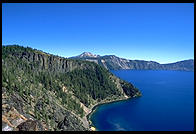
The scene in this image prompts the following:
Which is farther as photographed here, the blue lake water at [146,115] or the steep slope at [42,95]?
the blue lake water at [146,115]

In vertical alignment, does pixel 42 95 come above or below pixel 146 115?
above

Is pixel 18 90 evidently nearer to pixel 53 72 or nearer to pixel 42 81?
pixel 42 81

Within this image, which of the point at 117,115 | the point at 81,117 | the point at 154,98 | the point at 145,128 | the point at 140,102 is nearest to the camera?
the point at 145,128

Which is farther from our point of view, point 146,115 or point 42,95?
point 146,115

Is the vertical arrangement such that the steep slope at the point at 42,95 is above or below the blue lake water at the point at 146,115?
above

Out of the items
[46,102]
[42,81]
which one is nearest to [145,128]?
[46,102]

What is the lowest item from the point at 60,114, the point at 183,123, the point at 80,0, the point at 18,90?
the point at 183,123

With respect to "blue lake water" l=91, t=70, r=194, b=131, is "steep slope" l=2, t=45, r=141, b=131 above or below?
above

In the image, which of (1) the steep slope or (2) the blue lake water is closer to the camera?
(1) the steep slope
